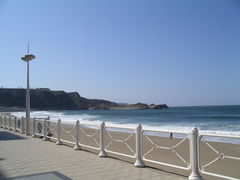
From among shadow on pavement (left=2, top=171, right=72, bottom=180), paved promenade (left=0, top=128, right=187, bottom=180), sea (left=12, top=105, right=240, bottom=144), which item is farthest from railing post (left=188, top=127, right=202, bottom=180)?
shadow on pavement (left=2, top=171, right=72, bottom=180)

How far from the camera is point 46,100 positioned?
509 ft

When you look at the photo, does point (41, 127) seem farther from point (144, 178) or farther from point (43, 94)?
point (43, 94)

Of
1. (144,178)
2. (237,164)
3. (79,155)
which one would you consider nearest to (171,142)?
(237,164)

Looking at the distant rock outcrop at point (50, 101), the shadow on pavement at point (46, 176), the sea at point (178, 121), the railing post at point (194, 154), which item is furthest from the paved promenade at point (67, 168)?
the distant rock outcrop at point (50, 101)

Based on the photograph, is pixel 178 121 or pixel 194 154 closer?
pixel 194 154

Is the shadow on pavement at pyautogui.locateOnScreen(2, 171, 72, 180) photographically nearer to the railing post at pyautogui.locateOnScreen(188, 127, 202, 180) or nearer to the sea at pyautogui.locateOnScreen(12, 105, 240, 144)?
the sea at pyautogui.locateOnScreen(12, 105, 240, 144)

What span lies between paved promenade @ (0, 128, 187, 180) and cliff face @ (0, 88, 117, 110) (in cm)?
13603

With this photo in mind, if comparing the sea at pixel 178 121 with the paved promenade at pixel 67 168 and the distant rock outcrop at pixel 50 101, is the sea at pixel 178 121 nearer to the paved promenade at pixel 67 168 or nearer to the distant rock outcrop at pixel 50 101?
the paved promenade at pixel 67 168

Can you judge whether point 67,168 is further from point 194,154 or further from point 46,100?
point 46,100

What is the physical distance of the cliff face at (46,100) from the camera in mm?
141500

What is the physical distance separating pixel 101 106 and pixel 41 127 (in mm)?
161421

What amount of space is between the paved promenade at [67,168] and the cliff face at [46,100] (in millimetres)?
136033

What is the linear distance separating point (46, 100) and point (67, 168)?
6029 inches

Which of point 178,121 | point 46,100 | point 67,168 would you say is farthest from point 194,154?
point 46,100
